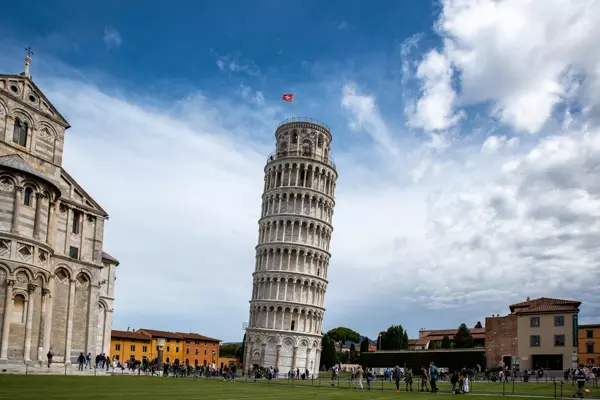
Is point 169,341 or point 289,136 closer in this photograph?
point 289,136

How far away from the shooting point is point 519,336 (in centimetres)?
6912

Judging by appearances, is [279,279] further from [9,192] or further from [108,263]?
[9,192]

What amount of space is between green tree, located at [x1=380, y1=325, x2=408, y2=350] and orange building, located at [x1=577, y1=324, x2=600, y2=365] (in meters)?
32.1

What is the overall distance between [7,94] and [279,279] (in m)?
43.6

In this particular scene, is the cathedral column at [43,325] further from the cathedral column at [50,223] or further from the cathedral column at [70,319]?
the cathedral column at [50,223]

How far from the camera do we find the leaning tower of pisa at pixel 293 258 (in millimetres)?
74875

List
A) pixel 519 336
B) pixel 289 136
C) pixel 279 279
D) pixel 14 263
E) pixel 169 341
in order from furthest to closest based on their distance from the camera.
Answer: pixel 169 341, pixel 289 136, pixel 279 279, pixel 519 336, pixel 14 263

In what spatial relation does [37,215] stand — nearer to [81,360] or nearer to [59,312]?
[59,312]

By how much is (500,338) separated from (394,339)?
1255 inches

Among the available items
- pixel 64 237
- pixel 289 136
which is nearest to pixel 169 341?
pixel 289 136

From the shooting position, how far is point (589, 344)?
3024 inches

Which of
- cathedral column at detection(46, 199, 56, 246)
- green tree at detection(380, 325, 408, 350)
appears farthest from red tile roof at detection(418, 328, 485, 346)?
cathedral column at detection(46, 199, 56, 246)

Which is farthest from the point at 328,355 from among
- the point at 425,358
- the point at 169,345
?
the point at 169,345

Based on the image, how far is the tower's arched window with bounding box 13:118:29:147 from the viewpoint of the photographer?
129 feet
